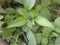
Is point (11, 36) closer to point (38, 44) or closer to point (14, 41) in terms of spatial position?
point (14, 41)

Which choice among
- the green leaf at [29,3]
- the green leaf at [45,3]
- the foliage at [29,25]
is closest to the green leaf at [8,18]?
the foliage at [29,25]

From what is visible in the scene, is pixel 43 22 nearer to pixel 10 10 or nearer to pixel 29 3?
pixel 29 3

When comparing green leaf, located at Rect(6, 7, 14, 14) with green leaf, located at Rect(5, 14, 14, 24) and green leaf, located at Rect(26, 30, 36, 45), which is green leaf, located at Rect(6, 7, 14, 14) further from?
green leaf, located at Rect(26, 30, 36, 45)

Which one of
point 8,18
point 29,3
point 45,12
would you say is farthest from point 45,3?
point 8,18

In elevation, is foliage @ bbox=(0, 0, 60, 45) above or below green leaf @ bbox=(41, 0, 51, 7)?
below

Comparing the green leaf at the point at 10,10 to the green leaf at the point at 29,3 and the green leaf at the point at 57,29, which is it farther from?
the green leaf at the point at 57,29

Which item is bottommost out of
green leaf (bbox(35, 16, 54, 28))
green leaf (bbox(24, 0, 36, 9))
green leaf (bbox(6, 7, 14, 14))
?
green leaf (bbox(35, 16, 54, 28))

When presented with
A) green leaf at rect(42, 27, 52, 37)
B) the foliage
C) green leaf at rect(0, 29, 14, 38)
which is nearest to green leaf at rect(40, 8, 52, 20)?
the foliage

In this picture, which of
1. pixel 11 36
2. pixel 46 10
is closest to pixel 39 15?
pixel 46 10
